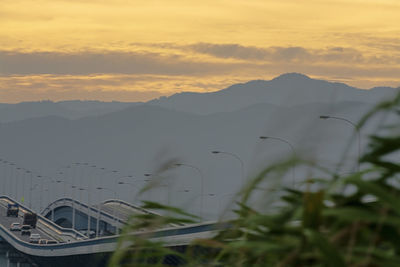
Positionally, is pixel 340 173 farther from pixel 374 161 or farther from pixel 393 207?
pixel 393 207

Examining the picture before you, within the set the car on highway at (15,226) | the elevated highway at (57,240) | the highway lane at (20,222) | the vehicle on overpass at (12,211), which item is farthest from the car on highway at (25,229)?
the vehicle on overpass at (12,211)

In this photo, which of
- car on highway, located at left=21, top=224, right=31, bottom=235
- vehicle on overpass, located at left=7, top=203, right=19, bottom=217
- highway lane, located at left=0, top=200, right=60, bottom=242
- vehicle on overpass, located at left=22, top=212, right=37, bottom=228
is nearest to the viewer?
highway lane, located at left=0, top=200, right=60, bottom=242

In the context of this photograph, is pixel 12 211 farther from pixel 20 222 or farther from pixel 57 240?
pixel 57 240

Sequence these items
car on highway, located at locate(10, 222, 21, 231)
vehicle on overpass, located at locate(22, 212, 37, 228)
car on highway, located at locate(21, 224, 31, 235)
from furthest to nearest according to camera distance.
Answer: vehicle on overpass, located at locate(22, 212, 37, 228)
car on highway, located at locate(10, 222, 21, 231)
car on highway, located at locate(21, 224, 31, 235)

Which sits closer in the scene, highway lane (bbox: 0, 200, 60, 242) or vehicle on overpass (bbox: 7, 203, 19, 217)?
highway lane (bbox: 0, 200, 60, 242)

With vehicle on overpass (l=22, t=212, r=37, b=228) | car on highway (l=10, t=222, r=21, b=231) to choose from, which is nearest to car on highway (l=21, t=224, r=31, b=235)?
car on highway (l=10, t=222, r=21, b=231)

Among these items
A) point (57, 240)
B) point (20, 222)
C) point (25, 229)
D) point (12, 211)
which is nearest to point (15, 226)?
point (25, 229)

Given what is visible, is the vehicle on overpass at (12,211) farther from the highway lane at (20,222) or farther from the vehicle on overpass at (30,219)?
the vehicle on overpass at (30,219)

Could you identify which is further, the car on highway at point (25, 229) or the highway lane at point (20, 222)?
the car on highway at point (25, 229)

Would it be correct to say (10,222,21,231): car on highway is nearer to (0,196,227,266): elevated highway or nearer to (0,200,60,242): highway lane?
(0,200,60,242): highway lane

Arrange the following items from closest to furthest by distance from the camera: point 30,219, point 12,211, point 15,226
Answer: point 15,226 → point 30,219 → point 12,211

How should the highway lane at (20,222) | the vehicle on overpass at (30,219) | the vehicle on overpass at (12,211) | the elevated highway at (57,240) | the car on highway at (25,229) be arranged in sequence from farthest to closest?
1. the vehicle on overpass at (12,211)
2. the vehicle on overpass at (30,219)
3. the car on highway at (25,229)
4. the highway lane at (20,222)
5. the elevated highway at (57,240)

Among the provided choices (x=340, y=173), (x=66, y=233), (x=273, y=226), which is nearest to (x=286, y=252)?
(x=273, y=226)

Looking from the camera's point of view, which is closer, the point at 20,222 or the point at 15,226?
the point at 15,226
